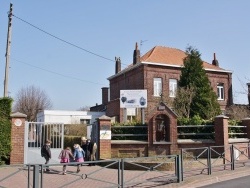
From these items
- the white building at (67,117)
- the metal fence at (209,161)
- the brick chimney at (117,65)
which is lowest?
the metal fence at (209,161)

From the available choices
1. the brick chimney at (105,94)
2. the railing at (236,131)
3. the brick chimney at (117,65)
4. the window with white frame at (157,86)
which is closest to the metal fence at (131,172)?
the railing at (236,131)

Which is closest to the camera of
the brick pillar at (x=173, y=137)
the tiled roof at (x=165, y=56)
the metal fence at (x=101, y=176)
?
the metal fence at (x=101, y=176)

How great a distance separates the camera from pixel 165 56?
133 ft

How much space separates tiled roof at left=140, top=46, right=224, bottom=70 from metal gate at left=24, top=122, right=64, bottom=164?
20.3 metres

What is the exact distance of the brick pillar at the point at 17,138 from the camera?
1714 centimetres

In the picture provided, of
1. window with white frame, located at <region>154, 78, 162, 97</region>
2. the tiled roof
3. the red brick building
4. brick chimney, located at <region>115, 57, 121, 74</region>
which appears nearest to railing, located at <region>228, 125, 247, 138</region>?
the red brick building

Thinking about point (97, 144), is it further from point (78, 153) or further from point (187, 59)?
point (187, 59)

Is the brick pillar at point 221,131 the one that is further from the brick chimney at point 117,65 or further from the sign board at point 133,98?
the brick chimney at point 117,65

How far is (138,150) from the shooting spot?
62.4ft

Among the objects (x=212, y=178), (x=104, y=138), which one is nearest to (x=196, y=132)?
(x=104, y=138)

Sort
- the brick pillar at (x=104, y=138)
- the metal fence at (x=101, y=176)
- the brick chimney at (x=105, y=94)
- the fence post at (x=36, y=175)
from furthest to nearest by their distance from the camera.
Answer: the brick chimney at (x=105, y=94) → the brick pillar at (x=104, y=138) → the metal fence at (x=101, y=176) → the fence post at (x=36, y=175)

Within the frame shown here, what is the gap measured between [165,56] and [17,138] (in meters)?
25.7

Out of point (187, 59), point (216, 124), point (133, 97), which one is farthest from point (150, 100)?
point (216, 124)

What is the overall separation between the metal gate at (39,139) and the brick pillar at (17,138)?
18 cm
